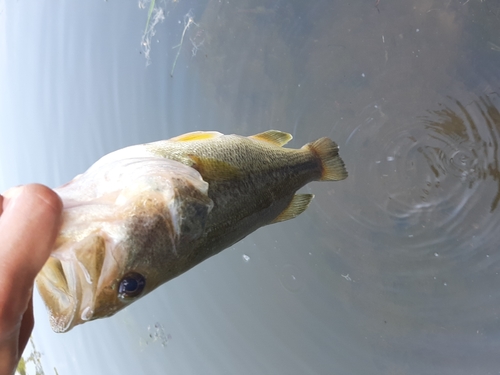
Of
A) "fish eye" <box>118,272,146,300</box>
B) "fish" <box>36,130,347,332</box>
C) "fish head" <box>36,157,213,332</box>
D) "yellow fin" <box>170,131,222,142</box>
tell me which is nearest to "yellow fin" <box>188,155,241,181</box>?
"fish" <box>36,130,347,332</box>

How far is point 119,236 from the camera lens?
1227 millimetres

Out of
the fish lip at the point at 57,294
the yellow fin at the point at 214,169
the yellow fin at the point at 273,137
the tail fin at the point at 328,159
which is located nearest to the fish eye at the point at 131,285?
the fish lip at the point at 57,294

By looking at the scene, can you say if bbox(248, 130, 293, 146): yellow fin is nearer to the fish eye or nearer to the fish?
the fish

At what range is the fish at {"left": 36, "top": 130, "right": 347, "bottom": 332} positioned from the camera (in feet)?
3.92

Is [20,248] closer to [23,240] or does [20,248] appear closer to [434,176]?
[23,240]

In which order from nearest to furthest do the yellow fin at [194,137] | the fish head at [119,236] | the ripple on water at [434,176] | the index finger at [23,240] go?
the index finger at [23,240], the fish head at [119,236], the yellow fin at [194,137], the ripple on water at [434,176]

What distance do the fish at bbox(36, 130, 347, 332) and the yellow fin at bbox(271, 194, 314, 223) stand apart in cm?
30

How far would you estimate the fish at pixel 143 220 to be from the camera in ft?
3.92

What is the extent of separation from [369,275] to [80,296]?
317cm

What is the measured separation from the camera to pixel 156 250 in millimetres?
1312

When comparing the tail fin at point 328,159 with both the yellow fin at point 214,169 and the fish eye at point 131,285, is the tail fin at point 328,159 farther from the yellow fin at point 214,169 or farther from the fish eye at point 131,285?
the fish eye at point 131,285

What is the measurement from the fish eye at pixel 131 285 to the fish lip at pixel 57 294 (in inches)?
5.7

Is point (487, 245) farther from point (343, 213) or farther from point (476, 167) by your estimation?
point (343, 213)

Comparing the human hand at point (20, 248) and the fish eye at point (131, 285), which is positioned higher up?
the human hand at point (20, 248)
